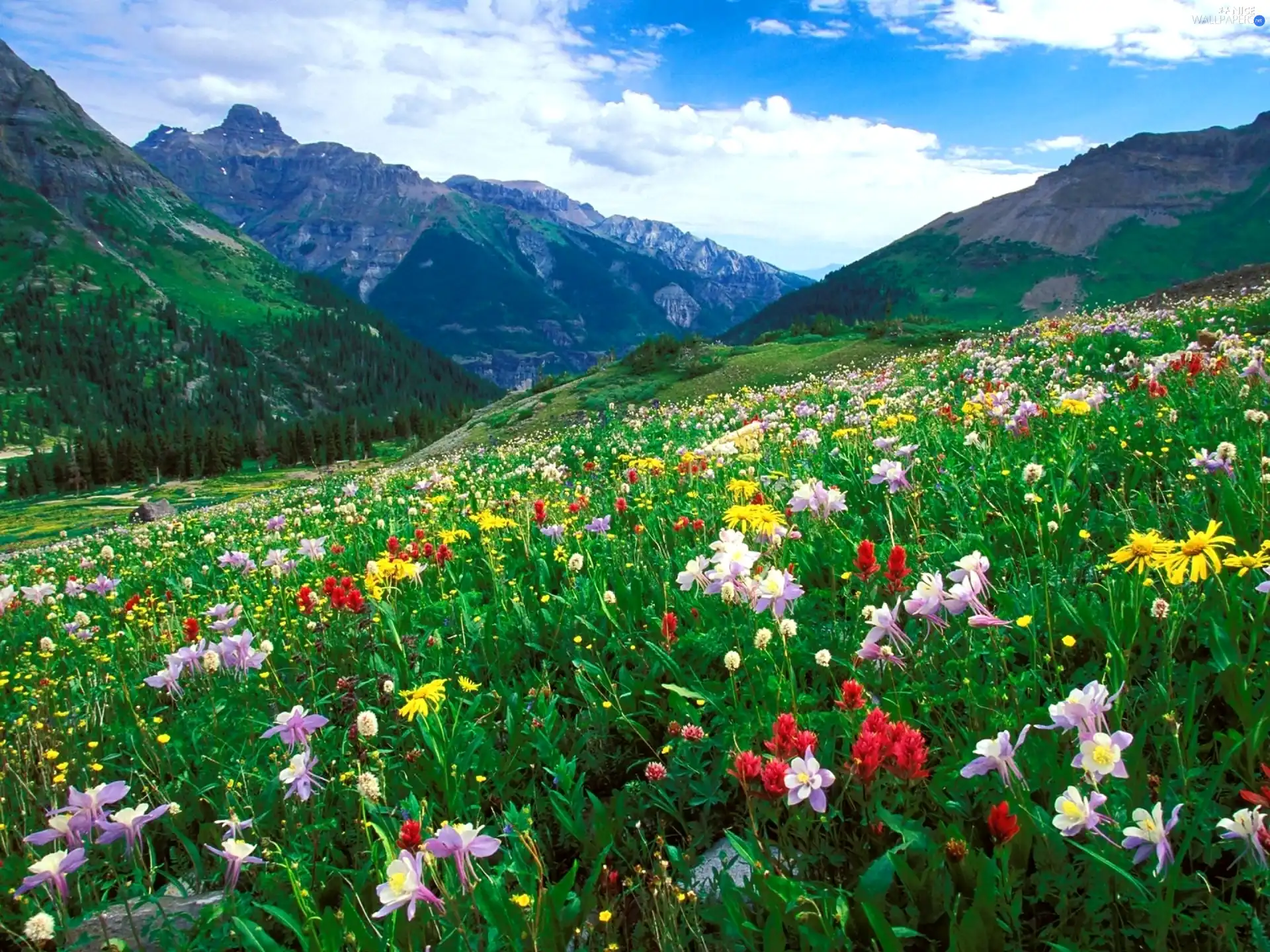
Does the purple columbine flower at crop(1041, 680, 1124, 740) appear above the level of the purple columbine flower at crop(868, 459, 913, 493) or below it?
below

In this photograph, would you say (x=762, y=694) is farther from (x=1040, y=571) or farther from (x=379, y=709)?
(x=379, y=709)

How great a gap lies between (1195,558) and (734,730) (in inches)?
73.9

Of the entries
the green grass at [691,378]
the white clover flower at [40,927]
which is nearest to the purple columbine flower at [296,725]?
the white clover flower at [40,927]

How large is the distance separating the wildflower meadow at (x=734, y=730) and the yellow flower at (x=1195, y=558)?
0.04 m

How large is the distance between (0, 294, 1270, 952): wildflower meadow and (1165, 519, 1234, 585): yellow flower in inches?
→ 1.4

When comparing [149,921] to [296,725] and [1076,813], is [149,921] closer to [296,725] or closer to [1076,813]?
[296,725]

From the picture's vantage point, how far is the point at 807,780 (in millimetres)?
2314

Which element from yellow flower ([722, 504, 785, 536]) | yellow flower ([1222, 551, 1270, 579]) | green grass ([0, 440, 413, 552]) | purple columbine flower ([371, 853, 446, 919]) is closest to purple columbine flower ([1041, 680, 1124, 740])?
yellow flower ([1222, 551, 1270, 579])

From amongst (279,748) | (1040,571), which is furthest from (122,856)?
(1040,571)

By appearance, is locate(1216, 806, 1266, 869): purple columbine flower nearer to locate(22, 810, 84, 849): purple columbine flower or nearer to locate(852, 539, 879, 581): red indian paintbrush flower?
locate(852, 539, 879, 581): red indian paintbrush flower

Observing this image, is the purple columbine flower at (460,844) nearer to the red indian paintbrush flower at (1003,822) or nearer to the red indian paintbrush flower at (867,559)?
the red indian paintbrush flower at (1003,822)

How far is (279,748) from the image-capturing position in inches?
148

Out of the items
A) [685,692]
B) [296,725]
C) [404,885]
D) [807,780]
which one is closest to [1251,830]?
[807,780]

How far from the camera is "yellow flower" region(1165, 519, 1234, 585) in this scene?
2.53 meters
